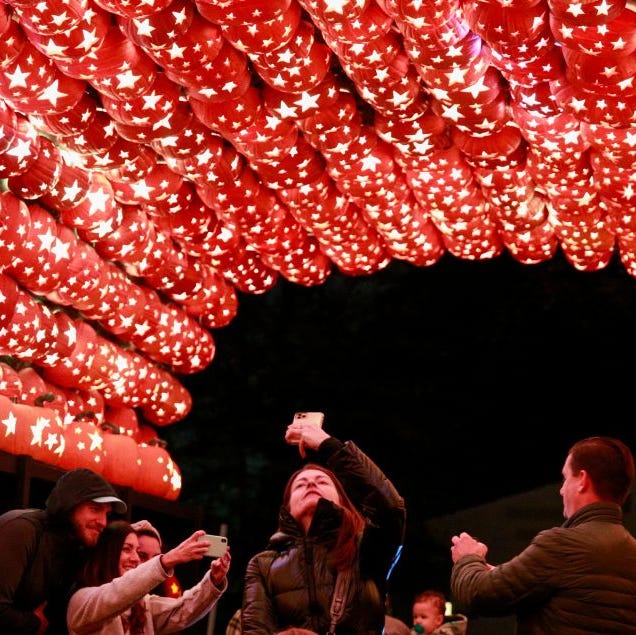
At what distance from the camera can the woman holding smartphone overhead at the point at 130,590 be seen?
5453 millimetres

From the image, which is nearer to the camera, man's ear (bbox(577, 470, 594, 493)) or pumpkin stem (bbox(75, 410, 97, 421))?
man's ear (bbox(577, 470, 594, 493))

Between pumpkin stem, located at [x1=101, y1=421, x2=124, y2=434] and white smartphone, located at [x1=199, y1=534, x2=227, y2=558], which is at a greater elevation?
→ pumpkin stem, located at [x1=101, y1=421, x2=124, y2=434]

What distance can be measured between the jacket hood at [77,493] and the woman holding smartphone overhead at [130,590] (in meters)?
0.14

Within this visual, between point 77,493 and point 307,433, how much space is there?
4.07 feet

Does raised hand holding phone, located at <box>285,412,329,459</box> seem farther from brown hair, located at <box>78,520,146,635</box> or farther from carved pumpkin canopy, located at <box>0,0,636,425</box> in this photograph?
carved pumpkin canopy, located at <box>0,0,636,425</box>

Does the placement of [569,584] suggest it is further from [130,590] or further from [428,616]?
[428,616]

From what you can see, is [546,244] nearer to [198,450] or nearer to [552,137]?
[552,137]

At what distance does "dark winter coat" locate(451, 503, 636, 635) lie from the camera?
4.25m

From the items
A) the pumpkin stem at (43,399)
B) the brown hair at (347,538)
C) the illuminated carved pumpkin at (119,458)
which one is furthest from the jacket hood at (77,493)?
the illuminated carved pumpkin at (119,458)

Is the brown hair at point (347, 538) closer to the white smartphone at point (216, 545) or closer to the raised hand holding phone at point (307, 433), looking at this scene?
the raised hand holding phone at point (307, 433)

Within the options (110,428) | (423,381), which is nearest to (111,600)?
(110,428)

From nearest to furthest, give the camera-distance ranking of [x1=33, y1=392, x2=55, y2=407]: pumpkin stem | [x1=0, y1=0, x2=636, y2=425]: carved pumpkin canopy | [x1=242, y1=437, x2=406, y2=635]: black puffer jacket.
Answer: [x1=242, y1=437, x2=406, y2=635]: black puffer jacket, [x1=0, y1=0, x2=636, y2=425]: carved pumpkin canopy, [x1=33, y1=392, x2=55, y2=407]: pumpkin stem

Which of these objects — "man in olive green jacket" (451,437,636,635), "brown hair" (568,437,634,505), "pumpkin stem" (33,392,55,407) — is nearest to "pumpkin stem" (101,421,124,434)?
"pumpkin stem" (33,392,55,407)

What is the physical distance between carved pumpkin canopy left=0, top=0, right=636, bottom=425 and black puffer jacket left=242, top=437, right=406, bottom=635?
83.8 inches
